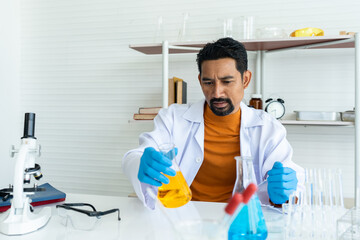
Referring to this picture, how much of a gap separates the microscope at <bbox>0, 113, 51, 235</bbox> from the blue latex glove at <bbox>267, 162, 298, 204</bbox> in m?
0.76

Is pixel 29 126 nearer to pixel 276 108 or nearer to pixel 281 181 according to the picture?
pixel 281 181

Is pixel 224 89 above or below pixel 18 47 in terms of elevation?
below

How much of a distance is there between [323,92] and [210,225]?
90.4 inches

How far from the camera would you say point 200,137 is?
1727mm

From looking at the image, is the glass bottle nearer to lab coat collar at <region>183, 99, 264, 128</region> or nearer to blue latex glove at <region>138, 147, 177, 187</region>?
lab coat collar at <region>183, 99, 264, 128</region>

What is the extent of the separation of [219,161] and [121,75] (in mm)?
1610

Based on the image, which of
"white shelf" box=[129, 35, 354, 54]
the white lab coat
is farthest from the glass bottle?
the white lab coat

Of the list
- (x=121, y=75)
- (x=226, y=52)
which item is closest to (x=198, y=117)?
(x=226, y=52)

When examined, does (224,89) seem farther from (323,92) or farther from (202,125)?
(323,92)

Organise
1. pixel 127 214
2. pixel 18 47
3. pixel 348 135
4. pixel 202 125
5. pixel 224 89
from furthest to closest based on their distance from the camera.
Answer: pixel 18 47 < pixel 348 135 < pixel 202 125 < pixel 224 89 < pixel 127 214

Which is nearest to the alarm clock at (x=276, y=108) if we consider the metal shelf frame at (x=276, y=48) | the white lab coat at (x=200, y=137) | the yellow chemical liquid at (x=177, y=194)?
the metal shelf frame at (x=276, y=48)

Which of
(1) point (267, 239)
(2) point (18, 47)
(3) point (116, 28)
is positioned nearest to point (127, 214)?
(1) point (267, 239)

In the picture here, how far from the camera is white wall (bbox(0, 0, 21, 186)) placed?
3.07m

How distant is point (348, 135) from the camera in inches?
101
